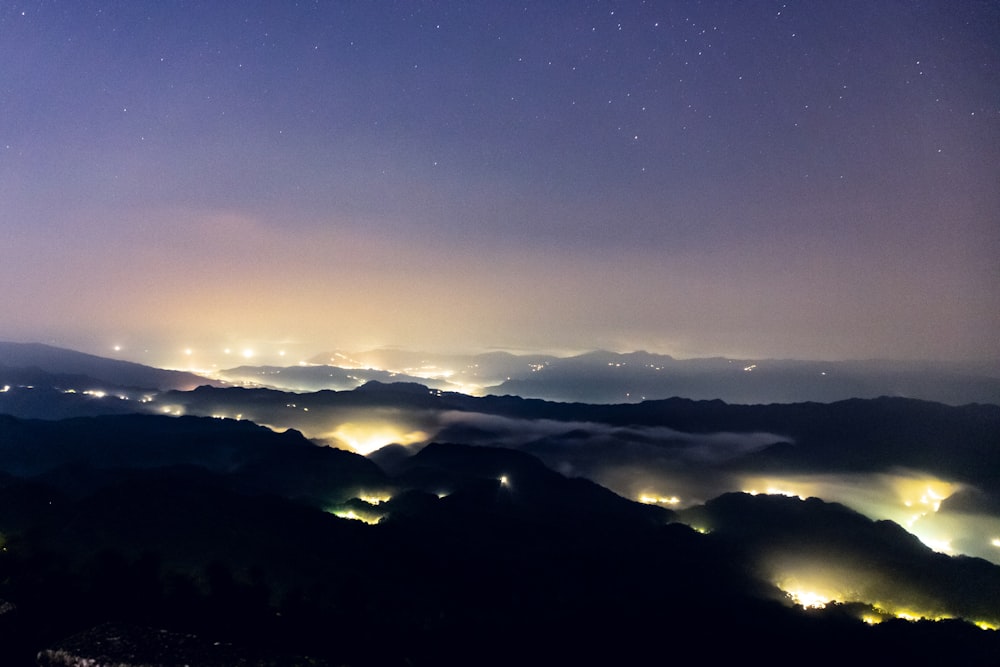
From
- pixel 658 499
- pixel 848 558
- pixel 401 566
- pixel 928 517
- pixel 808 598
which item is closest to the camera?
pixel 401 566

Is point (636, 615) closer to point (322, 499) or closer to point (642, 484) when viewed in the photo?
point (322, 499)

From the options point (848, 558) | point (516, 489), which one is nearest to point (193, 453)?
point (516, 489)

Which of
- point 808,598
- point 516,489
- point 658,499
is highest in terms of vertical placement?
point 516,489

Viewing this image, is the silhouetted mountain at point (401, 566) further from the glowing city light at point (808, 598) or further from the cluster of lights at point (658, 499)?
the cluster of lights at point (658, 499)

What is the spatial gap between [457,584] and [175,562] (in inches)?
1621

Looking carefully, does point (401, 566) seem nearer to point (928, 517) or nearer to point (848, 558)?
point (848, 558)

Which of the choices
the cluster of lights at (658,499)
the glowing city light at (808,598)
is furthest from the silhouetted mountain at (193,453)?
the glowing city light at (808,598)

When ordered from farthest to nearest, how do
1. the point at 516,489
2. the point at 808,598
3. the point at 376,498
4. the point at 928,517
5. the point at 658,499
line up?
the point at 928,517 → the point at 658,499 → the point at 516,489 → the point at 376,498 → the point at 808,598

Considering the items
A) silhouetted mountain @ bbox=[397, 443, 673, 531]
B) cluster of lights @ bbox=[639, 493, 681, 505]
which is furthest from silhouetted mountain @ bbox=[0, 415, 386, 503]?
cluster of lights @ bbox=[639, 493, 681, 505]

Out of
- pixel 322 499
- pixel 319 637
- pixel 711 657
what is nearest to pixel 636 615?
pixel 711 657

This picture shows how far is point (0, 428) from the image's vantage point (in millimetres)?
161125

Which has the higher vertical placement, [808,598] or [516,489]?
[516,489]

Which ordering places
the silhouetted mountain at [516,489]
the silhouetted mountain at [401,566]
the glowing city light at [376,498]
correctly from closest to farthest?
1. the silhouetted mountain at [401,566]
2. the silhouetted mountain at [516,489]
3. the glowing city light at [376,498]

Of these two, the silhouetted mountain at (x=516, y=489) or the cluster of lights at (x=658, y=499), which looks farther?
the cluster of lights at (x=658, y=499)
